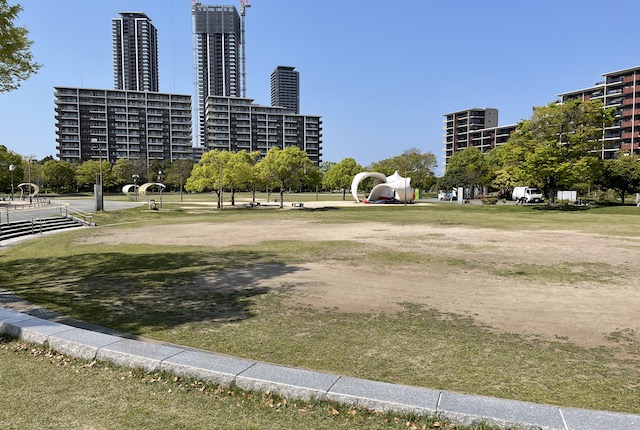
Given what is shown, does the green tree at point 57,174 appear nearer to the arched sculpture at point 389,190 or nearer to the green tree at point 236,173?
the green tree at point 236,173

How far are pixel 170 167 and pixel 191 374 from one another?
117m

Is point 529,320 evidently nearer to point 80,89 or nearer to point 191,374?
point 191,374

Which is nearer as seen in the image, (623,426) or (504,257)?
(623,426)

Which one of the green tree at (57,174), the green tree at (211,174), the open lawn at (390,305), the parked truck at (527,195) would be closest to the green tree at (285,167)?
the green tree at (211,174)

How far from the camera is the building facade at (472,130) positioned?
123619 millimetres

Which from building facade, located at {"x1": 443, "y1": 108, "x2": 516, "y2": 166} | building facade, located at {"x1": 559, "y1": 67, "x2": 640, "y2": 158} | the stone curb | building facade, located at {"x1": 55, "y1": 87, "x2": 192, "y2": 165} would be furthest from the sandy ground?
building facade, located at {"x1": 55, "y1": 87, "x2": 192, "y2": 165}

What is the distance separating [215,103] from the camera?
14150 centimetres

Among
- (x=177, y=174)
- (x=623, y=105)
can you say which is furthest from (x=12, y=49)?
(x=623, y=105)

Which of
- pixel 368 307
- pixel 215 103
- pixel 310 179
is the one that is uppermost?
pixel 215 103

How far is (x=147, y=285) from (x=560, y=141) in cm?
4669

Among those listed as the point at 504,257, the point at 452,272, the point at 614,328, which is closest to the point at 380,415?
the point at 614,328

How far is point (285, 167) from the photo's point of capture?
161ft

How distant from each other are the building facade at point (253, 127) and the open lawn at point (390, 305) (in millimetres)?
125620

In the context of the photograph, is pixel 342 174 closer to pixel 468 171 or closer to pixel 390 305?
pixel 468 171
